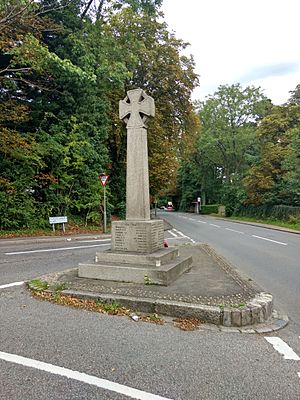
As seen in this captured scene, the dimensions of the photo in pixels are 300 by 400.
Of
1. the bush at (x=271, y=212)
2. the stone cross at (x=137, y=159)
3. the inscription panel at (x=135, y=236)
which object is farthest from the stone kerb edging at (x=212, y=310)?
the bush at (x=271, y=212)

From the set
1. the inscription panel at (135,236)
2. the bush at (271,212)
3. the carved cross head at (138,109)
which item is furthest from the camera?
the bush at (271,212)

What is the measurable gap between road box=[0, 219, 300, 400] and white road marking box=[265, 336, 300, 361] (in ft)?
0.04

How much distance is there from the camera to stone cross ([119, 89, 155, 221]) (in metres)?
7.06

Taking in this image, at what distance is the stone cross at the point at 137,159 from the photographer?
7.06 meters

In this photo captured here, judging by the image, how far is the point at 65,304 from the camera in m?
5.15

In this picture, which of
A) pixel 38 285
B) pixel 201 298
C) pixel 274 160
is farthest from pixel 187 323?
pixel 274 160

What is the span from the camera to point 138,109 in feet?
23.8

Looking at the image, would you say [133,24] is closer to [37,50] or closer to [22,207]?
[37,50]

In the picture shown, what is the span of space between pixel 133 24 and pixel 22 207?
14817mm

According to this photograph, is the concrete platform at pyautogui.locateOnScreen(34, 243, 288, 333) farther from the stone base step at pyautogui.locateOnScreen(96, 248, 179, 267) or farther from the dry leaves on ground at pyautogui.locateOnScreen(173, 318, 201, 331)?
the stone base step at pyautogui.locateOnScreen(96, 248, 179, 267)

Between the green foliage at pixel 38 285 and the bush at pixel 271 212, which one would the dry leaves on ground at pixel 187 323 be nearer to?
the green foliage at pixel 38 285

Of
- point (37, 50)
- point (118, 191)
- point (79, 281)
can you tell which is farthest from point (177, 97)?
point (79, 281)

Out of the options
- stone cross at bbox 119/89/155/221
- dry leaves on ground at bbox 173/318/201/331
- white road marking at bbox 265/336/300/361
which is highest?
stone cross at bbox 119/89/155/221

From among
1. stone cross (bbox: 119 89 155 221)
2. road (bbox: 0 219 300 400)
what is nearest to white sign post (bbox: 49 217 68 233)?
stone cross (bbox: 119 89 155 221)
